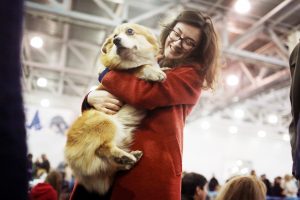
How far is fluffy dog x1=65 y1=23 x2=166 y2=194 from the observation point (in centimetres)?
115

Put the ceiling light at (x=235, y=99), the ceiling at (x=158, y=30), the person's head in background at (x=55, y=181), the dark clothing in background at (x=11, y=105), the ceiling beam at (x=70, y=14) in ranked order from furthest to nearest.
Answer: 1. the ceiling light at (x=235, y=99)
2. the ceiling at (x=158, y=30)
3. the ceiling beam at (x=70, y=14)
4. the person's head in background at (x=55, y=181)
5. the dark clothing in background at (x=11, y=105)

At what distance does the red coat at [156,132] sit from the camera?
118cm

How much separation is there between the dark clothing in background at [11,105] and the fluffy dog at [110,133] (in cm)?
71


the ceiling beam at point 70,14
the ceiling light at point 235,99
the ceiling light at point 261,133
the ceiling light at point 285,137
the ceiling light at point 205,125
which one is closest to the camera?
the ceiling beam at point 70,14

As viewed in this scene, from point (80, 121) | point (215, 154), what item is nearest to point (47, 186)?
point (80, 121)

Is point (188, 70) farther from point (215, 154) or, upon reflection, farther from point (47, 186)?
point (215, 154)

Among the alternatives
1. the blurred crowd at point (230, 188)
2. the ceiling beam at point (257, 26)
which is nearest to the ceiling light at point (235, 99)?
the ceiling beam at point (257, 26)

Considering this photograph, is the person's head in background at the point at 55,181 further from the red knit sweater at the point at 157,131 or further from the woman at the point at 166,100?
the red knit sweater at the point at 157,131

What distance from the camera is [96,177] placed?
1.15 metres

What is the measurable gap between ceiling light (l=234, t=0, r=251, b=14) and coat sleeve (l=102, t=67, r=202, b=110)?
4919mm

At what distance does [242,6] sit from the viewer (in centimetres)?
581

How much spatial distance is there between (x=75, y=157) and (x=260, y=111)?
1482 centimetres

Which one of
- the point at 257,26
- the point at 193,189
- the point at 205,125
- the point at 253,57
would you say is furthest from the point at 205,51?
the point at 205,125

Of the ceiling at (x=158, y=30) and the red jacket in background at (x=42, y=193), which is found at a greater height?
the ceiling at (x=158, y=30)
